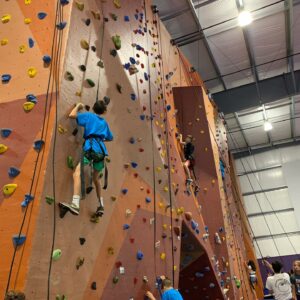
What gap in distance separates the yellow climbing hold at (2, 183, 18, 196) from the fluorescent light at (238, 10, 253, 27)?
8425 millimetres

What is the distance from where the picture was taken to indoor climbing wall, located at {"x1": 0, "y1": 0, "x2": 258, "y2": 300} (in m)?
2.80

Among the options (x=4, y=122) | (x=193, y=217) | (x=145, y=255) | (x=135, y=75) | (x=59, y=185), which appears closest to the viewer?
(x=59, y=185)

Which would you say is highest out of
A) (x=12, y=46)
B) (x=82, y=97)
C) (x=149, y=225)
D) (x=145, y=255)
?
(x=12, y=46)

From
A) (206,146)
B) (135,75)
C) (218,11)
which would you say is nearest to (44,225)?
(135,75)

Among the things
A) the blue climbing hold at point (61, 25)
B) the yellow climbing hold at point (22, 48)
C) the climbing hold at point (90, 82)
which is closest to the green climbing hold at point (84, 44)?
the blue climbing hold at point (61, 25)

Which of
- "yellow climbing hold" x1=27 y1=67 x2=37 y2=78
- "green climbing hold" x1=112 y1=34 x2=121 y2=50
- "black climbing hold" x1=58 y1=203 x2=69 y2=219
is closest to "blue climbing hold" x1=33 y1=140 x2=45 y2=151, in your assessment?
"black climbing hold" x1=58 y1=203 x2=69 y2=219

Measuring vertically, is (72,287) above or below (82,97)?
below

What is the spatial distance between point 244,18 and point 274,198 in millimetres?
10521

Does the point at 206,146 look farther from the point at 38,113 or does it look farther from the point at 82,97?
the point at 38,113

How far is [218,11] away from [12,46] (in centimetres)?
773

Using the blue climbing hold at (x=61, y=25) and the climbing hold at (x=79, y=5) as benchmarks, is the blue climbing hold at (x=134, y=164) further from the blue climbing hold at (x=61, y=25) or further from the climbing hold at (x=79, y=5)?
the climbing hold at (x=79, y=5)

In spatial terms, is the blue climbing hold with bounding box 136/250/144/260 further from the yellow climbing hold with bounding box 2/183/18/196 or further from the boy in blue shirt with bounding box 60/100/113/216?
the yellow climbing hold with bounding box 2/183/18/196

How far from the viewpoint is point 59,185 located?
3053 millimetres

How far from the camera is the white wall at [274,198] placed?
16.2 m
